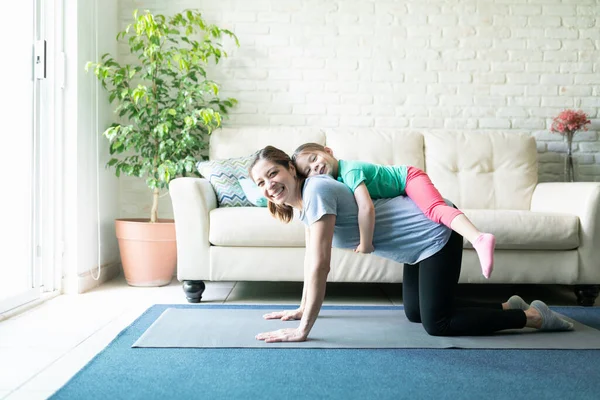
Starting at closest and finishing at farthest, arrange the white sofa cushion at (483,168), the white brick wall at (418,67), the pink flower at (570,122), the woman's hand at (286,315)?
the woman's hand at (286,315)
the white sofa cushion at (483,168)
the pink flower at (570,122)
the white brick wall at (418,67)

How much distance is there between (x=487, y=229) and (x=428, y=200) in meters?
0.82

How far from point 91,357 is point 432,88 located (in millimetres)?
2814

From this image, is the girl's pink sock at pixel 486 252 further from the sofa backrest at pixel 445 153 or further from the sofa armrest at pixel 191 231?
the sofa backrest at pixel 445 153

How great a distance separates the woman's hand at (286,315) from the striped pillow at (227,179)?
0.80 meters

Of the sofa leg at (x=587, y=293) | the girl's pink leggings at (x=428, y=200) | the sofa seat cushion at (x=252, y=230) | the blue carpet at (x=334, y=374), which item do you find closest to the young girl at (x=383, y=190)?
the girl's pink leggings at (x=428, y=200)

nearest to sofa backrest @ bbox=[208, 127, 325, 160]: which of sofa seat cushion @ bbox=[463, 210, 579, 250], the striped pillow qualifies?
the striped pillow

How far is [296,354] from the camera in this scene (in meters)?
1.77

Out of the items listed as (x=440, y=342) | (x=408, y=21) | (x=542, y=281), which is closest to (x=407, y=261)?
(x=440, y=342)

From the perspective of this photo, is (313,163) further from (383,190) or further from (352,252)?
A: (352,252)

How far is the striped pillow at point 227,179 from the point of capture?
9.44ft

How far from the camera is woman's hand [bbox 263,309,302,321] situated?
86.1 inches

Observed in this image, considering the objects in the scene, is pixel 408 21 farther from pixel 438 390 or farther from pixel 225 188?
pixel 438 390

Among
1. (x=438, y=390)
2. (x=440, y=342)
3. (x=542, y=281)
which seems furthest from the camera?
(x=542, y=281)

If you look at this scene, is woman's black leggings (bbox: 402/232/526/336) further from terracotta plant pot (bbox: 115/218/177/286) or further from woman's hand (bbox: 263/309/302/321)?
terracotta plant pot (bbox: 115/218/177/286)
